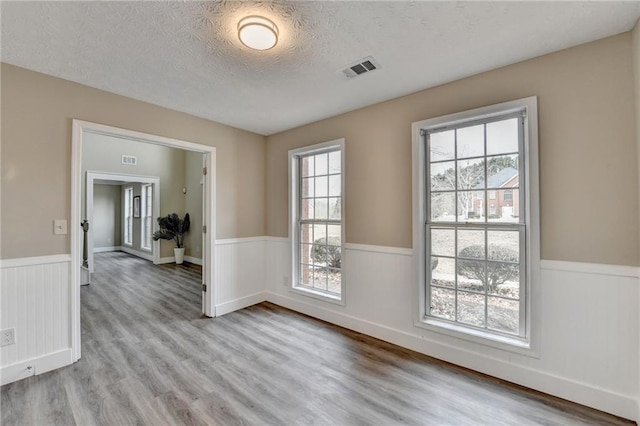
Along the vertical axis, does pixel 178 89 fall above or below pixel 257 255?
above

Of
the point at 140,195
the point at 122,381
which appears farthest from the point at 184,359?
the point at 140,195

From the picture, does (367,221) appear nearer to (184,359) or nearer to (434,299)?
(434,299)

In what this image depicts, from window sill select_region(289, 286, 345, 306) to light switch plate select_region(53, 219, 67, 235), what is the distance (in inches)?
97.6

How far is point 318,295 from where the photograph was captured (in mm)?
3484

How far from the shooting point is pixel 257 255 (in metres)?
4.07

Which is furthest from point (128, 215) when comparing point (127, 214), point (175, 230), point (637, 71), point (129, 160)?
point (637, 71)

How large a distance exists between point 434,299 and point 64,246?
11.2 ft

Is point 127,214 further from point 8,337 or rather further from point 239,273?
point 8,337

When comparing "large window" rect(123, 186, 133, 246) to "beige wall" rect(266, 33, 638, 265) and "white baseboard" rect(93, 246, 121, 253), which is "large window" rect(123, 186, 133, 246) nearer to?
"white baseboard" rect(93, 246, 121, 253)

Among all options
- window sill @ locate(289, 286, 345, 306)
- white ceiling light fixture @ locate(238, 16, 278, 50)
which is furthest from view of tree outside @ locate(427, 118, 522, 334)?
white ceiling light fixture @ locate(238, 16, 278, 50)

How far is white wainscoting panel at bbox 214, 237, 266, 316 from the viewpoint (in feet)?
11.8

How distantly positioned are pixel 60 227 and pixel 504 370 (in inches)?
154

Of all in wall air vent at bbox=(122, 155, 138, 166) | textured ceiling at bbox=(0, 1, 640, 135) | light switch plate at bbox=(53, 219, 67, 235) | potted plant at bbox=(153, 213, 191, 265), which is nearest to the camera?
textured ceiling at bbox=(0, 1, 640, 135)

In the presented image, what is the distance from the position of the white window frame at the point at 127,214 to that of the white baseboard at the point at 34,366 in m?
7.20
